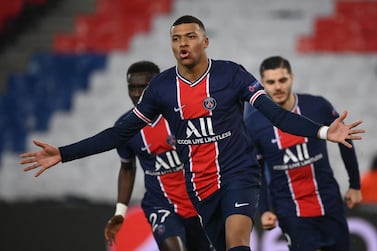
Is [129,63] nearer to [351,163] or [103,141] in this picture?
[351,163]

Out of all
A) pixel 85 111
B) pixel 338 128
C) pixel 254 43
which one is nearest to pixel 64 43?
pixel 85 111

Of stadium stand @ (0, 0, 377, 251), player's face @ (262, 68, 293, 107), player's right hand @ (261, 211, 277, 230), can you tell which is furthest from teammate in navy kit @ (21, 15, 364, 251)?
stadium stand @ (0, 0, 377, 251)

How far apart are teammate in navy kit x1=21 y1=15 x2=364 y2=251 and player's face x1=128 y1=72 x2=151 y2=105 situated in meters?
0.73

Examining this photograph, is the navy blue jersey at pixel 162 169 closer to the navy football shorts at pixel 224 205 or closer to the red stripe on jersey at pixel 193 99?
the navy football shorts at pixel 224 205

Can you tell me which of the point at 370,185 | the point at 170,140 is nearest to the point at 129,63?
the point at 370,185

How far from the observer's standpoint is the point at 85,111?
37.2 feet

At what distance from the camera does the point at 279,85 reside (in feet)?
20.6

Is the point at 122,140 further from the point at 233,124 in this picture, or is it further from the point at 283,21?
the point at 283,21

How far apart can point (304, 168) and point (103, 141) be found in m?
1.69

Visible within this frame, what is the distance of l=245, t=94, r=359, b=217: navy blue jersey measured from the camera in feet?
20.2

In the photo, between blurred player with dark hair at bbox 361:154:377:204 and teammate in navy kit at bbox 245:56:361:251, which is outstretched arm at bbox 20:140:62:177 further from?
blurred player with dark hair at bbox 361:154:377:204

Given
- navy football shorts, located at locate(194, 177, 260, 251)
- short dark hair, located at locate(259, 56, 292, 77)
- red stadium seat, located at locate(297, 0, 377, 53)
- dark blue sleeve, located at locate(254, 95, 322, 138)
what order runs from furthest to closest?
1. red stadium seat, located at locate(297, 0, 377, 53)
2. short dark hair, located at locate(259, 56, 292, 77)
3. navy football shorts, located at locate(194, 177, 260, 251)
4. dark blue sleeve, located at locate(254, 95, 322, 138)

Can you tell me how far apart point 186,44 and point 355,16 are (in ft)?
22.5

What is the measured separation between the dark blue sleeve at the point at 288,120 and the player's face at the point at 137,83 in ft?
4.18
